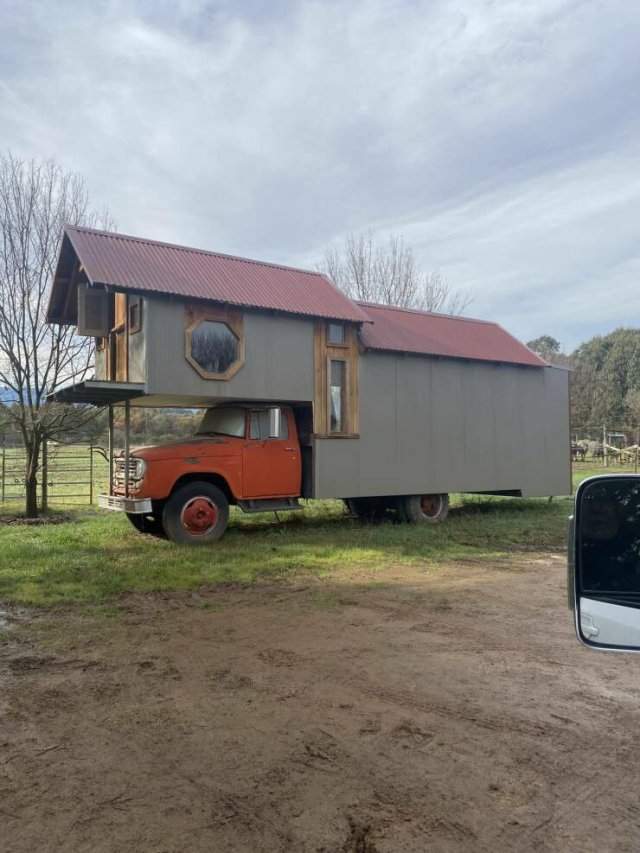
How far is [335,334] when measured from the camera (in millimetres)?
11734

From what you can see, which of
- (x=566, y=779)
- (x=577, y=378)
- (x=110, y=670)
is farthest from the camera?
(x=577, y=378)

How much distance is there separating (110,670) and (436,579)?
4.29 metres

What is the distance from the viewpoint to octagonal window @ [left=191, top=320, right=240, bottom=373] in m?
10.3

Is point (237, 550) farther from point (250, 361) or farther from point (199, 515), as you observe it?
point (250, 361)

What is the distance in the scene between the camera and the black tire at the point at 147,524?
11.3 meters

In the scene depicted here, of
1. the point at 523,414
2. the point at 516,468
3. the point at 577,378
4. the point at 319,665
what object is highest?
the point at 577,378

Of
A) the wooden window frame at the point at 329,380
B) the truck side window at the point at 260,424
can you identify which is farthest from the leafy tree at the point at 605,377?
the truck side window at the point at 260,424

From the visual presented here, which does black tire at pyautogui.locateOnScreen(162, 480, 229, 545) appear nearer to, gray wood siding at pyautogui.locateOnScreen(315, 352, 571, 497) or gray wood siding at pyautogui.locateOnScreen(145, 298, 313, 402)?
gray wood siding at pyautogui.locateOnScreen(145, 298, 313, 402)

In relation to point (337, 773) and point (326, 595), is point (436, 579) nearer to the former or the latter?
point (326, 595)

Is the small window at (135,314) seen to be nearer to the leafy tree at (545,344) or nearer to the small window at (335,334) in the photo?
the small window at (335,334)

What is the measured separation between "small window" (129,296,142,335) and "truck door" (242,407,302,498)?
7.61ft

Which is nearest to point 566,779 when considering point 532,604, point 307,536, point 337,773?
point 337,773

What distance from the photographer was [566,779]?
10.2ft

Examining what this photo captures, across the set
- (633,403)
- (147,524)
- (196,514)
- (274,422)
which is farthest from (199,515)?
(633,403)
